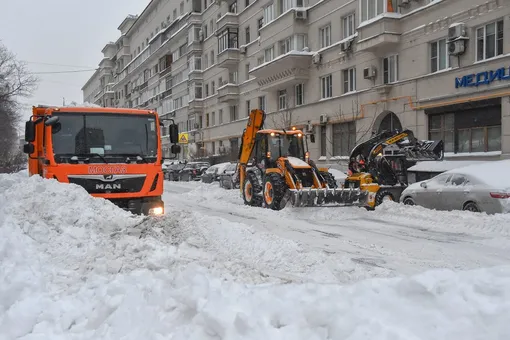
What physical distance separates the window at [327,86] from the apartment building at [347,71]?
6 cm

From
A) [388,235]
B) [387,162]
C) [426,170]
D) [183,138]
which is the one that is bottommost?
[388,235]

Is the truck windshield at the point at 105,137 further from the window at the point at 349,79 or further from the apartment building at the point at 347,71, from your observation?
the window at the point at 349,79

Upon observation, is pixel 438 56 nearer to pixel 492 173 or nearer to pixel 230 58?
pixel 492 173

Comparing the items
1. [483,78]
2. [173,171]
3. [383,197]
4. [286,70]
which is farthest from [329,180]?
[173,171]

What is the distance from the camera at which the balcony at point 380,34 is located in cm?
2170

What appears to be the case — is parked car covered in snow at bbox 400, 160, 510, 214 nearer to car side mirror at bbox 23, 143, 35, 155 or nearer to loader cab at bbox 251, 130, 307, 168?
loader cab at bbox 251, 130, 307, 168

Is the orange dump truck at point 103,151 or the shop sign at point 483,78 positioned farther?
the shop sign at point 483,78

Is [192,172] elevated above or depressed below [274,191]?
below

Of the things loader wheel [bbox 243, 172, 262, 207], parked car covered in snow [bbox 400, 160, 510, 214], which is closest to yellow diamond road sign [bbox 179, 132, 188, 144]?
loader wheel [bbox 243, 172, 262, 207]

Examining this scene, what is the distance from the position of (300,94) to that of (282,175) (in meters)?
17.0

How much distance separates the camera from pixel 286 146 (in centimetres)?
1527

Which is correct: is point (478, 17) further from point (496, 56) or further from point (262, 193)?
point (262, 193)

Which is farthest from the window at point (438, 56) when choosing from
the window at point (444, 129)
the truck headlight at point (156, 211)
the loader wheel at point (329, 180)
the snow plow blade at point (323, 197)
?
the truck headlight at point (156, 211)

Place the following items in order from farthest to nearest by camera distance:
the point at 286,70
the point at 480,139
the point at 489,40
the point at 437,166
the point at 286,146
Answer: the point at 286,70, the point at 480,139, the point at 489,40, the point at 437,166, the point at 286,146
